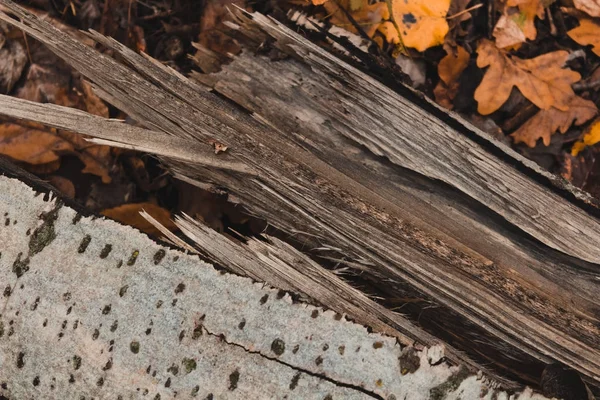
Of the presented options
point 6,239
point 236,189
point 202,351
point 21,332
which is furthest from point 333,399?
point 6,239

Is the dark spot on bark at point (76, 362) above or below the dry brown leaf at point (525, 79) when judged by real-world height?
below

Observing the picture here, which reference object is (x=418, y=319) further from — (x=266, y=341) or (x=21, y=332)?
(x=21, y=332)

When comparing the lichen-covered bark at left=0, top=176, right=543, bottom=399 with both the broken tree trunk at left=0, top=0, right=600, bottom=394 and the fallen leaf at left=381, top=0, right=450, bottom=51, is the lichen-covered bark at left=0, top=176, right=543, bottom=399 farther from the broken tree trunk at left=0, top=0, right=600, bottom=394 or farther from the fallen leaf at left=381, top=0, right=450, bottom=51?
the fallen leaf at left=381, top=0, right=450, bottom=51

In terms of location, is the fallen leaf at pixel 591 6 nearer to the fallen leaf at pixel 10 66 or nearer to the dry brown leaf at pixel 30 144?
the dry brown leaf at pixel 30 144

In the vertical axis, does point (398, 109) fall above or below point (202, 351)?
above

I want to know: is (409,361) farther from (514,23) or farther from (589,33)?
(589,33)

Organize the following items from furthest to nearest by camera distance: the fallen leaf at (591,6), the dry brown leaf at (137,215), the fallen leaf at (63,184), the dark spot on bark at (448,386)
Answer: the fallen leaf at (591,6)
the fallen leaf at (63,184)
the dry brown leaf at (137,215)
the dark spot on bark at (448,386)

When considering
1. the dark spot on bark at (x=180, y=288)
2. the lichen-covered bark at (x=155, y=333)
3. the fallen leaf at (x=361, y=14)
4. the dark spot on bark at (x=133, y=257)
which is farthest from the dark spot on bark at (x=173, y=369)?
the fallen leaf at (x=361, y=14)
